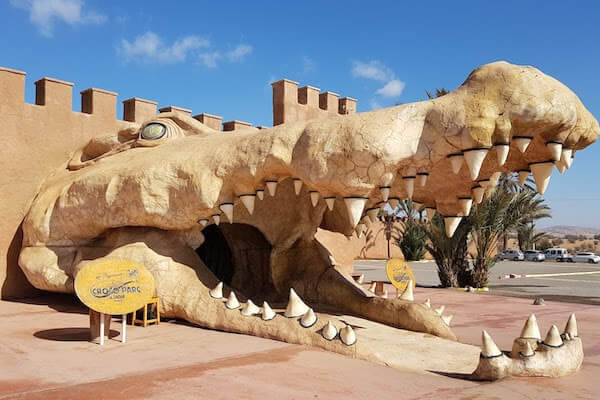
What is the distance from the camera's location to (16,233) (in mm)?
7992

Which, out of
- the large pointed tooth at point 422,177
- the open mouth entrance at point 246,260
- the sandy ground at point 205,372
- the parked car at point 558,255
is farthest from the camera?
the parked car at point 558,255

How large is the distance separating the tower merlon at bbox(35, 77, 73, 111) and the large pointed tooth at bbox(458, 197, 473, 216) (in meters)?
6.10

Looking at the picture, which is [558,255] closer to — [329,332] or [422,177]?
[422,177]

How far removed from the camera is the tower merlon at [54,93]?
8367 millimetres

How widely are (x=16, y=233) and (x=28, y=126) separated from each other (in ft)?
5.07

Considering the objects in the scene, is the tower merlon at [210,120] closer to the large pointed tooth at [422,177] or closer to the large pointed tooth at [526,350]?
the large pointed tooth at [422,177]

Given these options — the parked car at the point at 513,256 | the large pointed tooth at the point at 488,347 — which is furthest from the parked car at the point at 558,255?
the large pointed tooth at the point at 488,347

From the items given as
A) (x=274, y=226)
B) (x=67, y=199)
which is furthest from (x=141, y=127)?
(x=274, y=226)

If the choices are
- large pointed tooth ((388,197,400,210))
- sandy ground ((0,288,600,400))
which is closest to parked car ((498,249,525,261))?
sandy ground ((0,288,600,400))

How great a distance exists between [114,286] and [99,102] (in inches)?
198

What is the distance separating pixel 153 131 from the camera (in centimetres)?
696

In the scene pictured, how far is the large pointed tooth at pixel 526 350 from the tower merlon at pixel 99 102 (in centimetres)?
736

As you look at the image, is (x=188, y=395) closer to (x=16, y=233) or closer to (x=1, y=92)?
(x=16, y=233)

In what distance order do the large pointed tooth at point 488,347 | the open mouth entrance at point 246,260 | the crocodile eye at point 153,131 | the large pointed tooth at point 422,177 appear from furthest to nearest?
the open mouth entrance at point 246,260 → the crocodile eye at point 153,131 → the large pointed tooth at point 422,177 → the large pointed tooth at point 488,347
